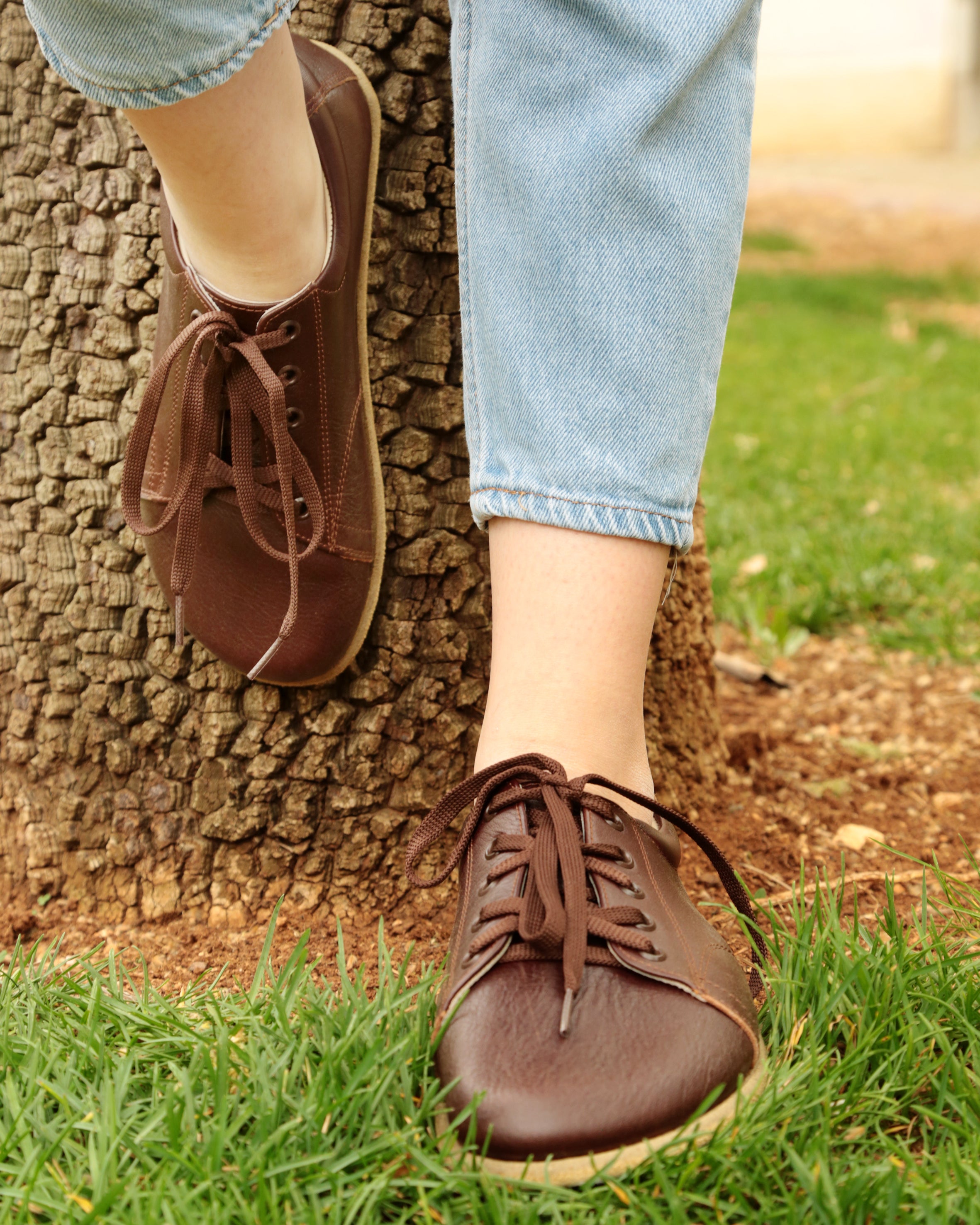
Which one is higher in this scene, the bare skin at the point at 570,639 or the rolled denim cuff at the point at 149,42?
the rolled denim cuff at the point at 149,42

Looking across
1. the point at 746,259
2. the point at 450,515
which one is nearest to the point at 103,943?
the point at 450,515

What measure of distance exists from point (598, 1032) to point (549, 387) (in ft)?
1.92

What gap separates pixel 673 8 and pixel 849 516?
2.21 metres

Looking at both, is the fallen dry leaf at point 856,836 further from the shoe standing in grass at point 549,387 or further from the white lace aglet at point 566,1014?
the white lace aglet at point 566,1014

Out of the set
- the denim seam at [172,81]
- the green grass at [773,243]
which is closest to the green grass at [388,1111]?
the denim seam at [172,81]

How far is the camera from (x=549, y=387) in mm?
1076

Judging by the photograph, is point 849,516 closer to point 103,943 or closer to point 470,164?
point 470,164

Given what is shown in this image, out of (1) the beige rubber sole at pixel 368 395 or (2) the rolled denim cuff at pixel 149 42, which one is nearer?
(2) the rolled denim cuff at pixel 149 42

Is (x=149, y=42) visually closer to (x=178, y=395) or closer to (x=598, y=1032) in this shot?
(x=178, y=395)

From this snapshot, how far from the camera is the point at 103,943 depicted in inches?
50.3

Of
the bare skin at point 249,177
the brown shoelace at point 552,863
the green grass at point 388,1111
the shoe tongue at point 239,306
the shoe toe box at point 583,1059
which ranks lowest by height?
the green grass at point 388,1111

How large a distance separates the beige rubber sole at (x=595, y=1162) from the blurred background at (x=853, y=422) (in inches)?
55.5

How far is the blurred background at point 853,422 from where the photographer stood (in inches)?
96.1

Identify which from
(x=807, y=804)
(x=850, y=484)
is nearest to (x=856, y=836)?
(x=807, y=804)
